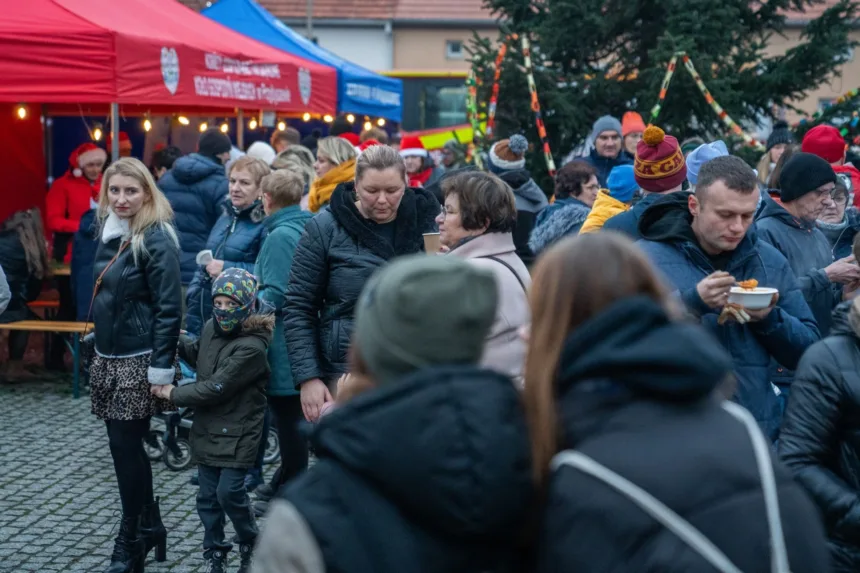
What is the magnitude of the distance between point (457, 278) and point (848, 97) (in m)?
9.34

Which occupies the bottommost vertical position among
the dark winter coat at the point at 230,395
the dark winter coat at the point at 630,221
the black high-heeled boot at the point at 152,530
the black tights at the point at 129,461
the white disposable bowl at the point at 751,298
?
the black high-heeled boot at the point at 152,530

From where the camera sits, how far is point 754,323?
12.4 ft

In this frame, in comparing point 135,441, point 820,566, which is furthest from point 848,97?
point 820,566

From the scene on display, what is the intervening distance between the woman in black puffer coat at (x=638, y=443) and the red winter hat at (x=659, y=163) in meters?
3.22

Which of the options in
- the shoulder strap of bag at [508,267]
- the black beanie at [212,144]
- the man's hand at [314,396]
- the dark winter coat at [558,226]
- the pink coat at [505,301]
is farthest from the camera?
the black beanie at [212,144]

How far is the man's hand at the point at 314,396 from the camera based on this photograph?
4938 millimetres

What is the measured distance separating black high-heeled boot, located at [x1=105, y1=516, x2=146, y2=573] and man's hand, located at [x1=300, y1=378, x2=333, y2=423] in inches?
45.0

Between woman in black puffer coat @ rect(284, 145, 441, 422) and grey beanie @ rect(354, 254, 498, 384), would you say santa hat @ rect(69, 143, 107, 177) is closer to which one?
woman in black puffer coat @ rect(284, 145, 441, 422)

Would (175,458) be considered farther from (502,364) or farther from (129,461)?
(502,364)

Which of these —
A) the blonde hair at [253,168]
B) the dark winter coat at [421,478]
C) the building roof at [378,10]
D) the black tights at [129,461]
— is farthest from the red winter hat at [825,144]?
the building roof at [378,10]

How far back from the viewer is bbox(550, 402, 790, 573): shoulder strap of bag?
1816 millimetres

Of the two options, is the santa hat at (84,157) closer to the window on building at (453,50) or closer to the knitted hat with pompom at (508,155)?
the knitted hat with pompom at (508,155)

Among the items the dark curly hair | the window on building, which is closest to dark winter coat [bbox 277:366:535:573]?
the dark curly hair

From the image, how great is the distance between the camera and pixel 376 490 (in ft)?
6.10
